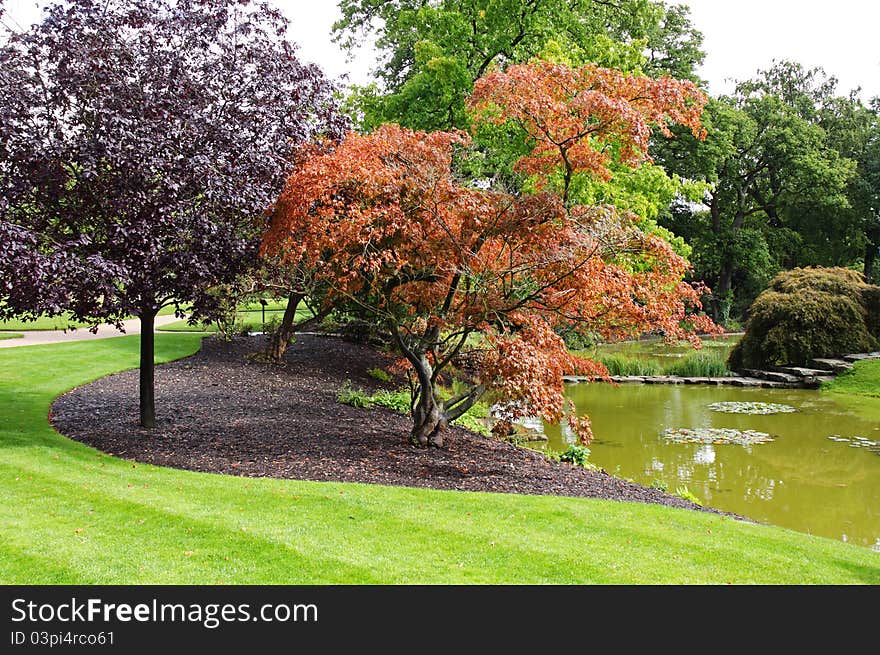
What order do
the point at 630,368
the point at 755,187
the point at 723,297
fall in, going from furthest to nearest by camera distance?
1. the point at 755,187
2. the point at 723,297
3. the point at 630,368

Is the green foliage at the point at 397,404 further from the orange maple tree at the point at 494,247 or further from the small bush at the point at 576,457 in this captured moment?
the orange maple tree at the point at 494,247

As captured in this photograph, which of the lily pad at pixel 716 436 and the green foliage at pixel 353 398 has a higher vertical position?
the green foliage at pixel 353 398

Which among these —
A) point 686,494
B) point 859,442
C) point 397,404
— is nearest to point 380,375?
point 397,404

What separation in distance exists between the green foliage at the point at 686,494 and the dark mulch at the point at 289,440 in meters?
0.59

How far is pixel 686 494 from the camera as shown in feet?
28.6

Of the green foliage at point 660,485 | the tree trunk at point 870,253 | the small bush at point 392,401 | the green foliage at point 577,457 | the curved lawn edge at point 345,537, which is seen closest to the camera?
the curved lawn edge at point 345,537

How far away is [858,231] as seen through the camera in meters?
35.2

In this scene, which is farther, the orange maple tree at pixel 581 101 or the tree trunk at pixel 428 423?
the tree trunk at pixel 428 423

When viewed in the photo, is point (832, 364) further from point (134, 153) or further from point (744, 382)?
point (134, 153)

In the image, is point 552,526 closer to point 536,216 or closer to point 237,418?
point 536,216

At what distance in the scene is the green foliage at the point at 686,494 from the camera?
8.44 m

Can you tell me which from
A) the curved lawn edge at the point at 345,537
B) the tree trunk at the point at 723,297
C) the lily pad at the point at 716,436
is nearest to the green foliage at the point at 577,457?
the curved lawn edge at the point at 345,537

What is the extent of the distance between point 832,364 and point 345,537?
17.2m

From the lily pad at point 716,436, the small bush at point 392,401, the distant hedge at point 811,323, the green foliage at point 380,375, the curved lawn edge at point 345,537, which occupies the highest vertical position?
the distant hedge at point 811,323
